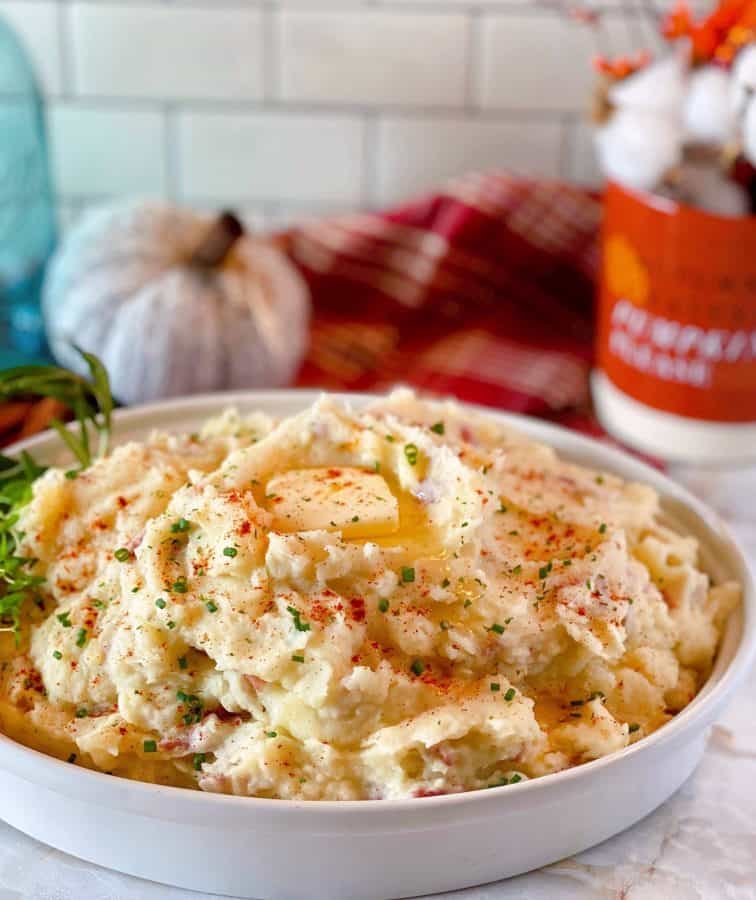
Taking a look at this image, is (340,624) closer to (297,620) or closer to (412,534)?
(297,620)

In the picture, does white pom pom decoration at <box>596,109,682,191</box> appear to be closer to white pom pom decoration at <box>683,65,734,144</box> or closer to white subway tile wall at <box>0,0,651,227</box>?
white pom pom decoration at <box>683,65,734,144</box>

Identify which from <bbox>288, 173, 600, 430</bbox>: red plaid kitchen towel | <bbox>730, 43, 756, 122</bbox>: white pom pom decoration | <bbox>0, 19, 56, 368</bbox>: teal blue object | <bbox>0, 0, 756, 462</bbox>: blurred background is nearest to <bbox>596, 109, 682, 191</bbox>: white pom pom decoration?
<bbox>0, 0, 756, 462</bbox>: blurred background

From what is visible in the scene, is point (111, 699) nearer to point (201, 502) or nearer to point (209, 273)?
point (201, 502)

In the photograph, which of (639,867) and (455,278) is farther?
(455,278)

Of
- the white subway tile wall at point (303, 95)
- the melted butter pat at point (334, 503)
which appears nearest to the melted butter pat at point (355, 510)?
the melted butter pat at point (334, 503)

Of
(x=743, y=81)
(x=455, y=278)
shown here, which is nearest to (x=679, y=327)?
(x=743, y=81)

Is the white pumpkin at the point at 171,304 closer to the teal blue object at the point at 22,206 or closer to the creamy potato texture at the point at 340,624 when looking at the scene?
the teal blue object at the point at 22,206

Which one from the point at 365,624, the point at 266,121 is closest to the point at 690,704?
the point at 365,624
